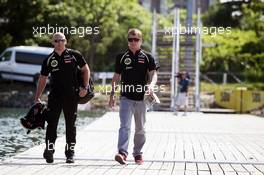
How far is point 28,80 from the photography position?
33.1m

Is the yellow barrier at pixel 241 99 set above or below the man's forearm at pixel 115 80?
below

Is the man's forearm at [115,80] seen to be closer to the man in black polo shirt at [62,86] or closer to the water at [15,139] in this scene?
the man in black polo shirt at [62,86]

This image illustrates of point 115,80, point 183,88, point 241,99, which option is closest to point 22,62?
point 241,99

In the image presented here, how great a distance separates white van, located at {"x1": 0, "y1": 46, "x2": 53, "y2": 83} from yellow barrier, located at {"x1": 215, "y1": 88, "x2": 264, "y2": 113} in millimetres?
9400

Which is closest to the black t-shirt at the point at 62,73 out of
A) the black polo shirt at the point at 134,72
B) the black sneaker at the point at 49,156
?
the black polo shirt at the point at 134,72

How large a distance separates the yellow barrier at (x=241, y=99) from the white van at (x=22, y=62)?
940 cm

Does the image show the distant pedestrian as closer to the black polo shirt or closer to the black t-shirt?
the black polo shirt

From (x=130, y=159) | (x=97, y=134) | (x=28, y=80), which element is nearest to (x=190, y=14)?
(x=28, y=80)

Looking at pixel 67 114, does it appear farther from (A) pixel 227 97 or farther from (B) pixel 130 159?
(A) pixel 227 97

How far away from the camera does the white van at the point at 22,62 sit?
107 ft

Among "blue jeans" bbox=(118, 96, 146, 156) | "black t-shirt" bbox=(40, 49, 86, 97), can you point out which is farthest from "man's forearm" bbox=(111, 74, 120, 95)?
"black t-shirt" bbox=(40, 49, 86, 97)

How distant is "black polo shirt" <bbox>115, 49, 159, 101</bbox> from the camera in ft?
27.7

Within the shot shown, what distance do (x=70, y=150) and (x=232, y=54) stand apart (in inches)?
1520

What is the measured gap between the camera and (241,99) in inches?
1096
